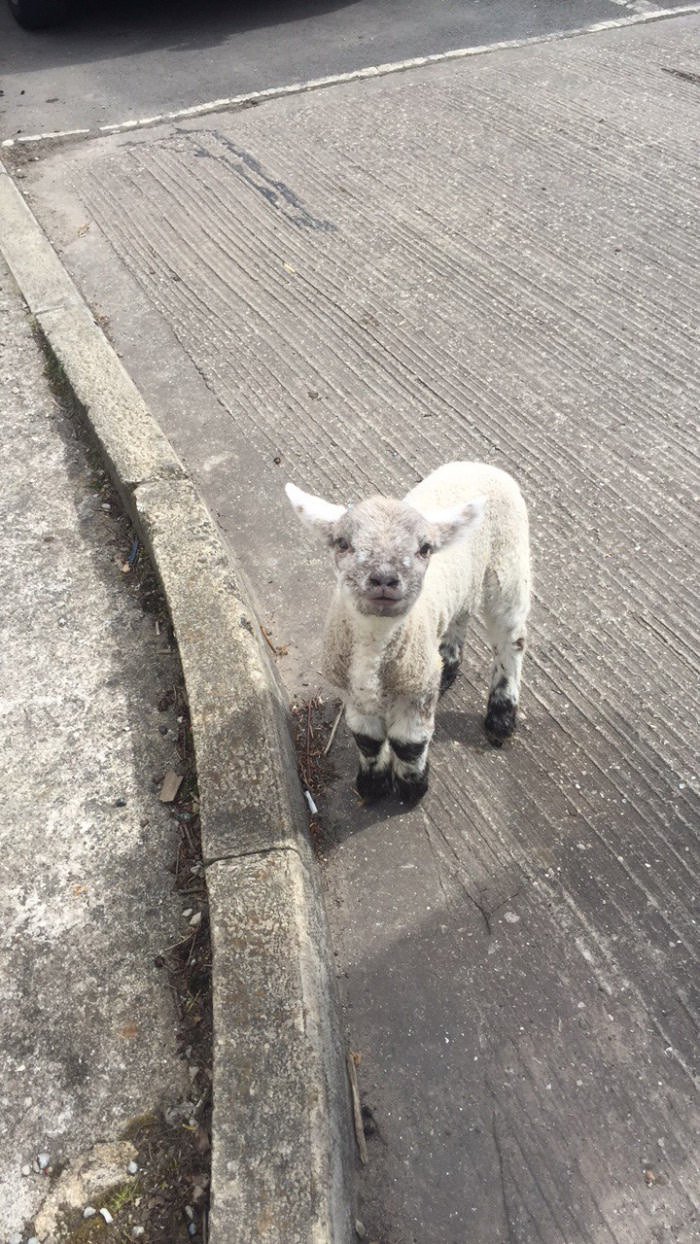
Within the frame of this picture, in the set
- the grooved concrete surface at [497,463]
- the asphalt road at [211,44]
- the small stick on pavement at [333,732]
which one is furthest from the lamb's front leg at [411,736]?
the asphalt road at [211,44]

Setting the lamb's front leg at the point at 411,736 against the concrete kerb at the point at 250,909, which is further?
the lamb's front leg at the point at 411,736

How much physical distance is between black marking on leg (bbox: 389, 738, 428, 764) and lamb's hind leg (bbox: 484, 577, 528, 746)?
589mm

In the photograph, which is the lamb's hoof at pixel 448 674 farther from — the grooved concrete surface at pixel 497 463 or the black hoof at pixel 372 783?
the black hoof at pixel 372 783

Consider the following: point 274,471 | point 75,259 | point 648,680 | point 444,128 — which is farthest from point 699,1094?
point 444,128

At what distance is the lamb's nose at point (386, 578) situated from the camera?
3125 millimetres

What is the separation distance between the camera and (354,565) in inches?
126

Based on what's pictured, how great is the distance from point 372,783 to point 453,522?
1.21 meters

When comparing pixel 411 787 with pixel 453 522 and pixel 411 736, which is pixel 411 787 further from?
pixel 453 522

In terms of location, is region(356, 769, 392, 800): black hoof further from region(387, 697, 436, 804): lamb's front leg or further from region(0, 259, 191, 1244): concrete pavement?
region(0, 259, 191, 1244): concrete pavement

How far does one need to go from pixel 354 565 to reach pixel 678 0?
36.3 ft

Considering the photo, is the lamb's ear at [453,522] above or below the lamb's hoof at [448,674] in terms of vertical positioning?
above

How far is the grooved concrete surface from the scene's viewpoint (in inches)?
125

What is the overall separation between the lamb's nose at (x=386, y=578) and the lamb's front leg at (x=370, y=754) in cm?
73

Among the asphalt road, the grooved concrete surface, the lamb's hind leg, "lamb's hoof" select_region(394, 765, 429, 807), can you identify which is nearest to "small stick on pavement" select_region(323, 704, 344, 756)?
the grooved concrete surface
